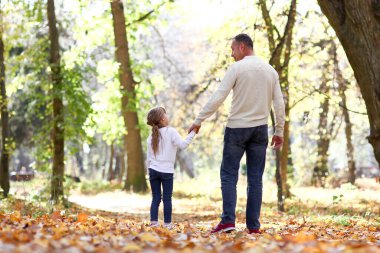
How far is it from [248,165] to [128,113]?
14.7 m

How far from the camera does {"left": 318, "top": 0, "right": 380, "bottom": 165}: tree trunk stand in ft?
25.1

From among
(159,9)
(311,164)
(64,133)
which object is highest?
(159,9)

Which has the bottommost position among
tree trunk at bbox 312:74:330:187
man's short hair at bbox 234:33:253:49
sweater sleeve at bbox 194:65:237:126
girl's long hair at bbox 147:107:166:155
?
tree trunk at bbox 312:74:330:187

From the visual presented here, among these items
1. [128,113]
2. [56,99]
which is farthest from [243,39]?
[128,113]

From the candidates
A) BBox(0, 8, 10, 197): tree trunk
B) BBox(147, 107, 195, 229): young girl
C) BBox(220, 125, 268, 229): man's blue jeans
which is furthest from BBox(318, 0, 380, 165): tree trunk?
BBox(0, 8, 10, 197): tree trunk

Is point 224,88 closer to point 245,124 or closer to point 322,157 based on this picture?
point 245,124

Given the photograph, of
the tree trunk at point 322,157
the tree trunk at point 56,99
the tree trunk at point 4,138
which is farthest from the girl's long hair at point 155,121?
the tree trunk at point 322,157

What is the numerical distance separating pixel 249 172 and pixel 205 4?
13.7m

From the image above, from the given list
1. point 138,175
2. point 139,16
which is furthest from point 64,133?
point 139,16

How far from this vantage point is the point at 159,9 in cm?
2200

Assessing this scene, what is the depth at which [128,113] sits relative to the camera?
2141 centimetres

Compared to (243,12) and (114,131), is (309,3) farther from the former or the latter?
(114,131)

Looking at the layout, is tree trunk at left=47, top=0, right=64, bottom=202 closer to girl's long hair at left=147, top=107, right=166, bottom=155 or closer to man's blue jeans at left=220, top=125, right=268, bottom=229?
girl's long hair at left=147, top=107, right=166, bottom=155

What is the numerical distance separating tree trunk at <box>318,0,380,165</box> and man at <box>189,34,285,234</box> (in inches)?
57.9
